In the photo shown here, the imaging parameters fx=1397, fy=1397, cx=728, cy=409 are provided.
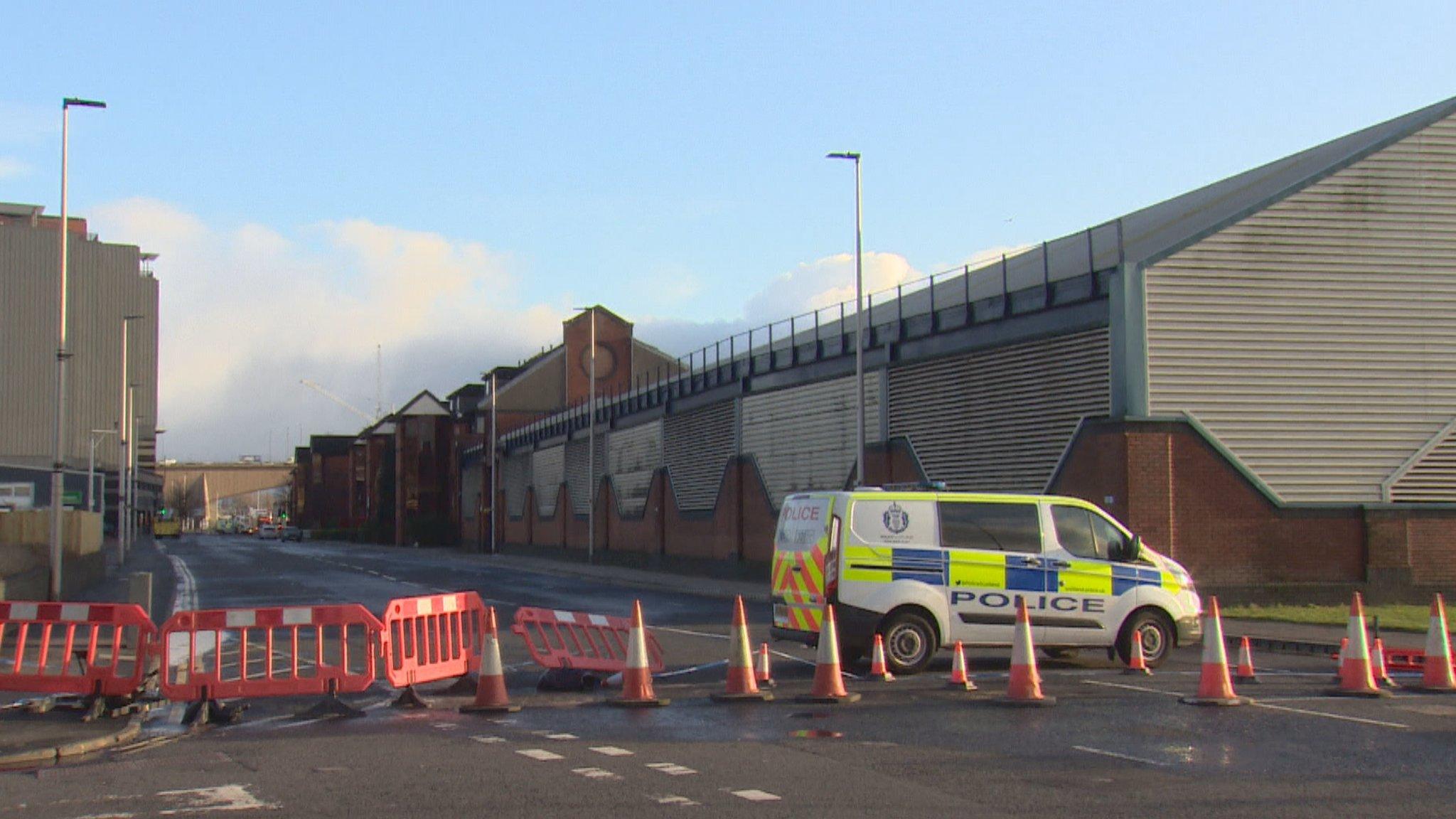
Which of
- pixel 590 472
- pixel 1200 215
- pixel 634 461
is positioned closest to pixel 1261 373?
pixel 1200 215

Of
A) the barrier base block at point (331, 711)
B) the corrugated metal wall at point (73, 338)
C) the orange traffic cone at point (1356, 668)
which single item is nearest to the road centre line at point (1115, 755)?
the orange traffic cone at point (1356, 668)

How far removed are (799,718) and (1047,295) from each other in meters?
18.8

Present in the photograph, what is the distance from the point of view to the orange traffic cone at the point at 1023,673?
12977mm

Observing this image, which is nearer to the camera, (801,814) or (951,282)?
(801,814)

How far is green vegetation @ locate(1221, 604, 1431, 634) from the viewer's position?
22.2 meters

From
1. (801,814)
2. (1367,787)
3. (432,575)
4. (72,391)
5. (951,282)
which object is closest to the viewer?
(801,814)

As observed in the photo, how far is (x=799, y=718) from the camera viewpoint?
12242 millimetres

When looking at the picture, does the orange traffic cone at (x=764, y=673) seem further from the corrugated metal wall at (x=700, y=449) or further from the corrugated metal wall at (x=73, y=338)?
the corrugated metal wall at (x=73, y=338)

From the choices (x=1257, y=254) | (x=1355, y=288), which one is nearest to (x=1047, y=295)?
(x=1257, y=254)

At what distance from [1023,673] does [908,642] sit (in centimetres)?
285

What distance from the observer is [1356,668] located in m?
13.8

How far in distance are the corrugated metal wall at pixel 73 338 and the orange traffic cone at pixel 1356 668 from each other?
106195mm

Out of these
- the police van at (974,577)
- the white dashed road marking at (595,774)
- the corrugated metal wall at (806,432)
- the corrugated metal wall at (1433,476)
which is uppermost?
the corrugated metal wall at (806,432)

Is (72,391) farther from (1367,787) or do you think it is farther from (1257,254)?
(1367,787)
